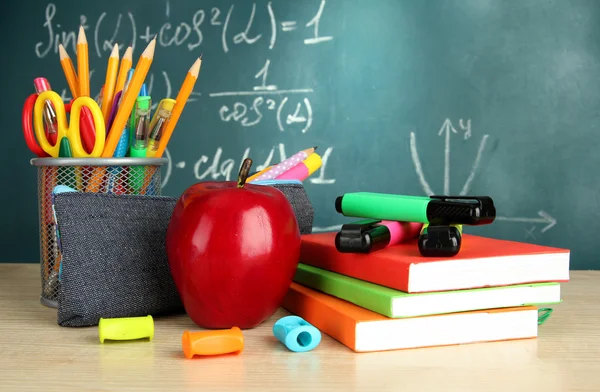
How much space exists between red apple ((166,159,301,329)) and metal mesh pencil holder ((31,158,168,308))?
13 cm

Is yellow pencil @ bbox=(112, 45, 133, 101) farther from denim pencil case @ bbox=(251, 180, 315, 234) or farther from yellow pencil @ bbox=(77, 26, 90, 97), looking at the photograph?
denim pencil case @ bbox=(251, 180, 315, 234)

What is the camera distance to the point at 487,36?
1.24m

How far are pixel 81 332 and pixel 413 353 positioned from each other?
303 mm

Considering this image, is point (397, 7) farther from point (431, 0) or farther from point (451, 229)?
point (451, 229)

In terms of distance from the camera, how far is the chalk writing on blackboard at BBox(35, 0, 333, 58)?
1.23m

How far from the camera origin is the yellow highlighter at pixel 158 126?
75cm

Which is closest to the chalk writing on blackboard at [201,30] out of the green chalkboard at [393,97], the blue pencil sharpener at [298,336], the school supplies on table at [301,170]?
the green chalkboard at [393,97]

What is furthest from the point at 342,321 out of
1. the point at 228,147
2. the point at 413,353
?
the point at 228,147

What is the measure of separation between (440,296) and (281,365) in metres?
0.14

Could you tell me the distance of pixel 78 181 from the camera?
70 centimetres

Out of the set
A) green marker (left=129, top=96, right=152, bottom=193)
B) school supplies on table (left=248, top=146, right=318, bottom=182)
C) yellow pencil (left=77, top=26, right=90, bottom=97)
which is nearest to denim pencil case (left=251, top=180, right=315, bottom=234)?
school supplies on table (left=248, top=146, right=318, bottom=182)

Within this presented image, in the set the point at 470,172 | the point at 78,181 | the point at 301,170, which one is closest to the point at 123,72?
the point at 78,181

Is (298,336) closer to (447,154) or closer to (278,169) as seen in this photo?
(278,169)

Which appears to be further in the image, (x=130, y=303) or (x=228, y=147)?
(x=228, y=147)
